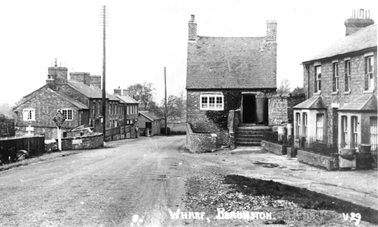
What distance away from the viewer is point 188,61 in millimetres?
33688

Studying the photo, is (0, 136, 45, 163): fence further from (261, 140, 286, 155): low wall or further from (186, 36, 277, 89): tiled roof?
(261, 140, 286, 155): low wall

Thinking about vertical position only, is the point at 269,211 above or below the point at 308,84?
below

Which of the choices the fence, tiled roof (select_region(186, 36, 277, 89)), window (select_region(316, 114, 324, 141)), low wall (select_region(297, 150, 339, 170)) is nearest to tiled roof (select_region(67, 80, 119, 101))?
tiled roof (select_region(186, 36, 277, 89))

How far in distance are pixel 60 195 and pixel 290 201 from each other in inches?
249

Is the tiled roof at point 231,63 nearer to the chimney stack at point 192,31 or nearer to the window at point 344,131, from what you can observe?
the chimney stack at point 192,31

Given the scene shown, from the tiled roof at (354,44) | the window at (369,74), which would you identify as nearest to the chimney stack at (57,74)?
the tiled roof at (354,44)

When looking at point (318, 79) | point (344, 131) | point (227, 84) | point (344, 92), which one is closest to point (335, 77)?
point (344, 92)

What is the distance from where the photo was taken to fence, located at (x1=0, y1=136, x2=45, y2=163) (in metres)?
20.3

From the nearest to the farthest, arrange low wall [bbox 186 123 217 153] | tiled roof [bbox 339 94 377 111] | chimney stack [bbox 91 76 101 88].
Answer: tiled roof [bbox 339 94 377 111] → low wall [bbox 186 123 217 153] → chimney stack [bbox 91 76 101 88]

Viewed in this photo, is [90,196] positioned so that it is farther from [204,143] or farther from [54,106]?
[54,106]

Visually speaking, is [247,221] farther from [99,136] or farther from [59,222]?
[99,136]

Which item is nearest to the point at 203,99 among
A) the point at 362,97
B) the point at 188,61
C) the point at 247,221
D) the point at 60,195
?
the point at 188,61

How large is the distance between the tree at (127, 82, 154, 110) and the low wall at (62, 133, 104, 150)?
207ft

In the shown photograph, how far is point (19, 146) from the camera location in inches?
884
